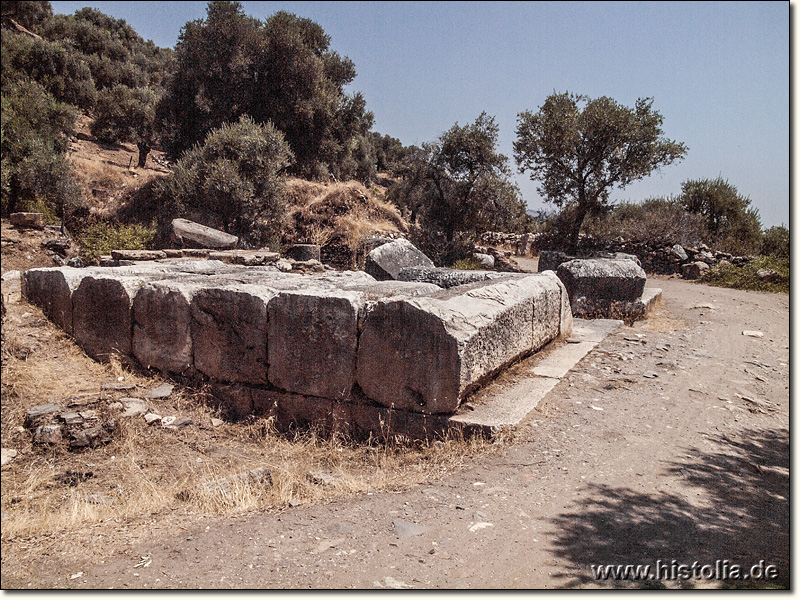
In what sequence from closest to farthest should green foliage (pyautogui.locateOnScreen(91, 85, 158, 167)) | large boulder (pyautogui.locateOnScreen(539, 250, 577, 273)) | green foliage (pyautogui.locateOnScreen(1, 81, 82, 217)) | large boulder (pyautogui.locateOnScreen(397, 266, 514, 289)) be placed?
1. large boulder (pyautogui.locateOnScreen(397, 266, 514, 289))
2. green foliage (pyautogui.locateOnScreen(1, 81, 82, 217))
3. large boulder (pyautogui.locateOnScreen(539, 250, 577, 273))
4. green foliage (pyautogui.locateOnScreen(91, 85, 158, 167))

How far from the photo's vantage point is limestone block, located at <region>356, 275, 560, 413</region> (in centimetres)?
422

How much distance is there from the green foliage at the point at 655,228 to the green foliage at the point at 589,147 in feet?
8.22

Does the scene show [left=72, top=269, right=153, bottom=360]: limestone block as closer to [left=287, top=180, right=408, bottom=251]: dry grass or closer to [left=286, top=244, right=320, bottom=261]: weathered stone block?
[left=286, top=244, right=320, bottom=261]: weathered stone block

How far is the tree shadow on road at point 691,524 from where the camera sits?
2658mm

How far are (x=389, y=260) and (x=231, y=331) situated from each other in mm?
4761

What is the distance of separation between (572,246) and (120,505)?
15.5 m

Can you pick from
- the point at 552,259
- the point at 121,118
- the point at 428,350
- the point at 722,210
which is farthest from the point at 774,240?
the point at 121,118

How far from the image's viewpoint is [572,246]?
16969mm

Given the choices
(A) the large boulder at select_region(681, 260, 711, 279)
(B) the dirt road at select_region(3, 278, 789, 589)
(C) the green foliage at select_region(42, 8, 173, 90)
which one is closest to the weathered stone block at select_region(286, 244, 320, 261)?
(B) the dirt road at select_region(3, 278, 789, 589)

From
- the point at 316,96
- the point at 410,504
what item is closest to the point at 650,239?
the point at 316,96

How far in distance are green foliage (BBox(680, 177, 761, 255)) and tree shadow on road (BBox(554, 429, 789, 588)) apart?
19370 millimetres

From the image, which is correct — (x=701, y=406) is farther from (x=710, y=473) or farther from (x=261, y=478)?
(x=261, y=478)

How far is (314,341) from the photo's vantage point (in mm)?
4680

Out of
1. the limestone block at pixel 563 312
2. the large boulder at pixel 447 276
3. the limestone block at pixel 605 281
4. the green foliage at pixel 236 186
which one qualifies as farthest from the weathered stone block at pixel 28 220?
the limestone block at pixel 605 281
